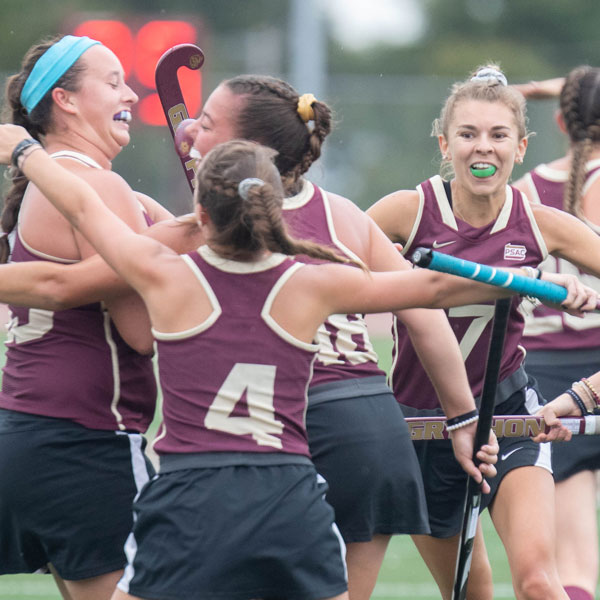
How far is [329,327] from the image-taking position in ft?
12.1

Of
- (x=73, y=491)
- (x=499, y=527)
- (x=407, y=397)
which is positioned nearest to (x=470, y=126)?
(x=407, y=397)

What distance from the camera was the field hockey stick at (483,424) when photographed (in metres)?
3.53

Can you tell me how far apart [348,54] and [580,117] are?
23.9 metres

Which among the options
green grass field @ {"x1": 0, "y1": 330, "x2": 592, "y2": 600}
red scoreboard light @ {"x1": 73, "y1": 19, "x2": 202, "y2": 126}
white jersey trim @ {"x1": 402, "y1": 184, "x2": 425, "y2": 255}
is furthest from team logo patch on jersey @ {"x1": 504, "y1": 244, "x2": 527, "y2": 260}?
red scoreboard light @ {"x1": 73, "y1": 19, "x2": 202, "y2": 126}

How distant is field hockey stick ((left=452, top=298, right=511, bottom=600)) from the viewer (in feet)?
11.6

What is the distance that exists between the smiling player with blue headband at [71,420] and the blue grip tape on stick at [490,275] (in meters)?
0.90

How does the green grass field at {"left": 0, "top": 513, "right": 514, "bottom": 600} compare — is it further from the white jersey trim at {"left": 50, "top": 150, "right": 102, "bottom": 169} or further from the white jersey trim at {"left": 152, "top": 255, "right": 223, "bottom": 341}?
the white jersey trim at {"left": 152, "top": 255, "right": 223, "bottom": 341}

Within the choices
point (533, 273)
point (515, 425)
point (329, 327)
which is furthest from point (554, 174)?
point (533, 273)

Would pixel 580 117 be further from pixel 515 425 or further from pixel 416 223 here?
pixel 515 425

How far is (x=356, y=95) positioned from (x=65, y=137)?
16.2 meters

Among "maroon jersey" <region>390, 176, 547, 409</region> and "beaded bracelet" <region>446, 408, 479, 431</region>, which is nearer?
"beaded bracelet" <region>446, 408, 479, 431</region>

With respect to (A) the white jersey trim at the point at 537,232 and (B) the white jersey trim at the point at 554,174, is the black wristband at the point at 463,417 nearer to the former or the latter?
(A) the white jersey trim at the point at 537,232

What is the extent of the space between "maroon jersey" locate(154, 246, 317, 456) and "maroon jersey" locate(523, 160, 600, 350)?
6.48 feet

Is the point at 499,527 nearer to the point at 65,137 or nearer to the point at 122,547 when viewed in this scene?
the point at 122,547
